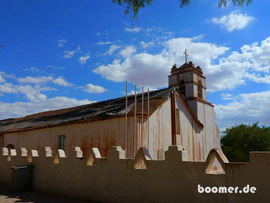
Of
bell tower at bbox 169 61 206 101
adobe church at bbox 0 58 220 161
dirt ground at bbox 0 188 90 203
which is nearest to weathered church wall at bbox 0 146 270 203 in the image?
dirt ground at bbox 0 188 90 203

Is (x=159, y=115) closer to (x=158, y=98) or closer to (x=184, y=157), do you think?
(x=158, y=98)

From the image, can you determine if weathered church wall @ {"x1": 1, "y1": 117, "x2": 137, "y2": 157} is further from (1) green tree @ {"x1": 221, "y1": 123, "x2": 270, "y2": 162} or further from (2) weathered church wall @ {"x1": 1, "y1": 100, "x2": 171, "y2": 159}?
(1) green tree @ {"x1": 221, "y1": 123, "x2": 270, "y2": 162}

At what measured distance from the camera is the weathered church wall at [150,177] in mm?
5687

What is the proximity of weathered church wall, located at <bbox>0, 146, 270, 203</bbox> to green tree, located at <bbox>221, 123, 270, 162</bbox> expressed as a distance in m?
26.1

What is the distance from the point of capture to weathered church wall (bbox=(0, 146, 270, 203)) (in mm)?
5687

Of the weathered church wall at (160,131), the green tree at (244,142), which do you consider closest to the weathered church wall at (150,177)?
the weathered church wall at (160,131)

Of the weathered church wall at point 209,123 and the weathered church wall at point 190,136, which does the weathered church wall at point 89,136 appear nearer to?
the weathered church wall at point 190,136

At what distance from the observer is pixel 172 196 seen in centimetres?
691

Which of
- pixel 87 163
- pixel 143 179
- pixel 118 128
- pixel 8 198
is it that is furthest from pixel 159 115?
pixel 8 198

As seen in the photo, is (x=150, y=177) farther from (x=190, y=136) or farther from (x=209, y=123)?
(x=209, y=123)

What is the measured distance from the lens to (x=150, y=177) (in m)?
7.52

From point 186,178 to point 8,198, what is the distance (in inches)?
284

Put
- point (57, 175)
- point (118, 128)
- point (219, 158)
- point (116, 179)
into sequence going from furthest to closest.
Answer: point (118, 128), point (57, 175), point (116, 179), point (219, 158)

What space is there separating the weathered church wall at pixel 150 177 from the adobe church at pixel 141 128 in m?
2.63
